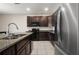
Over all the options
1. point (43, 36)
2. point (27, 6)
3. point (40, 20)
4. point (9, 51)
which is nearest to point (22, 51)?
point (9, 51)

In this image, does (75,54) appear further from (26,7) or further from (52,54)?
(26,7)

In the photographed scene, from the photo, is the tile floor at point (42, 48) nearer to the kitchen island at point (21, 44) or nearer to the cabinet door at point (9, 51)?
the kitchen island at point (21, 44)

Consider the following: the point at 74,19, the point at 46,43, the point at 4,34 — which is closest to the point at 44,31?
the point at 46,43

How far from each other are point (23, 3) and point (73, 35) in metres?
0.81

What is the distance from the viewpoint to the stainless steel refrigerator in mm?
1613

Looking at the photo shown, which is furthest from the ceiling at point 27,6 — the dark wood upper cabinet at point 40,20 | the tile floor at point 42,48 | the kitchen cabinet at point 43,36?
the tile floor at point 42,48

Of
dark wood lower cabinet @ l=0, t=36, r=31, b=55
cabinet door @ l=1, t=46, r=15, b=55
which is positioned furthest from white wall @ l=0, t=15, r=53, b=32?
cabinet door @ l=1, t=46, r=15, b=55

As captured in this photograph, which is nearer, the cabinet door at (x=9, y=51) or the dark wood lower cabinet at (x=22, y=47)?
the cabinet door at (x=9, y=51)

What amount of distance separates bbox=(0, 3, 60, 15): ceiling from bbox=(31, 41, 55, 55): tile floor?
0.42 m

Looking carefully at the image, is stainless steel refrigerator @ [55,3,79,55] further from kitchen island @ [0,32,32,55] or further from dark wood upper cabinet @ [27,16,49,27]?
kitchen island @ [0,32,32,55]

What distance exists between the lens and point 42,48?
5.39 ft

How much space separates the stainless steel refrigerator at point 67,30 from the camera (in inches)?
63.5

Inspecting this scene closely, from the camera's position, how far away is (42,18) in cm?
167

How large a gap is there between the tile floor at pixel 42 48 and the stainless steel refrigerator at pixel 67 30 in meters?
0.09
